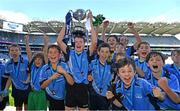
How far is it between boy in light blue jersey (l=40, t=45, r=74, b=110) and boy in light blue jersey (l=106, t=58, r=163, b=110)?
1250 millimetres

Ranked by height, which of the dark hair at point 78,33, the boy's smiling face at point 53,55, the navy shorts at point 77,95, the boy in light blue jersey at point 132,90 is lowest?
the navy shorts at point 77,95

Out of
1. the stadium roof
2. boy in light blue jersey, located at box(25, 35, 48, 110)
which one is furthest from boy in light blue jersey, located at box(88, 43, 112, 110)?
the stadium roof

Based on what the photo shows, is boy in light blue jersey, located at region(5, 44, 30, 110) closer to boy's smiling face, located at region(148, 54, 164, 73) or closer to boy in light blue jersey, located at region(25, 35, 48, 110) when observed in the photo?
boy in light blue jersey, located at region(25, 35, 48, 110)

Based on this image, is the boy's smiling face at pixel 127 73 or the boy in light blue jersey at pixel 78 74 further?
the boy in light blue jersey at pixel 78 74

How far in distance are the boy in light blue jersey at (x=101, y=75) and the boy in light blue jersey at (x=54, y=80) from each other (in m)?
0.45

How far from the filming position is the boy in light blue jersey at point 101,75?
211 inches

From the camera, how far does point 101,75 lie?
5.38 meters

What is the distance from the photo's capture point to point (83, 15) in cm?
664

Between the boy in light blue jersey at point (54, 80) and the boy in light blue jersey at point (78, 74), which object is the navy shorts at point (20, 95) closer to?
the boy in light blue jersey at point (54, 80)

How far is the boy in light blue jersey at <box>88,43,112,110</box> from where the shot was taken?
5.36 meters

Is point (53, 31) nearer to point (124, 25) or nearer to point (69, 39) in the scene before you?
point (124, 25)

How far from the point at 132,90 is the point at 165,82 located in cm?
50

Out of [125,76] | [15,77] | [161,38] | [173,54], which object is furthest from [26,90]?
[161,38]

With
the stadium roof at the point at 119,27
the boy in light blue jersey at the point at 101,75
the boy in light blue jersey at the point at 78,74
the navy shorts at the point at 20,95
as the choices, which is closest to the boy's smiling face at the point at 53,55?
the boy in light blue jersey at the point at 78,74
